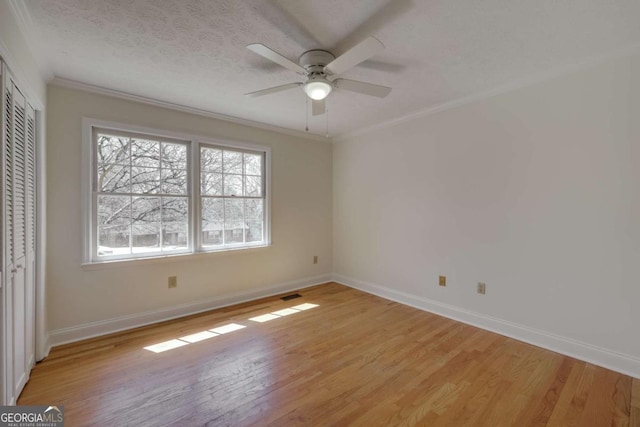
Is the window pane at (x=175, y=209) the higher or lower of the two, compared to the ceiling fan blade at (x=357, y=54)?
lower

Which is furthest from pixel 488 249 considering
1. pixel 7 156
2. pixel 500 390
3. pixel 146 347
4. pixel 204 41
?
pixel 7 156

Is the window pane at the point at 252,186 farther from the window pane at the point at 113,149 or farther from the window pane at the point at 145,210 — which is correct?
the window pane at the point at 113,149

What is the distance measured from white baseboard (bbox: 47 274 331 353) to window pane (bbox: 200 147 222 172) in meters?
1.64

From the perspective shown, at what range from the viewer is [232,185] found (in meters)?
3.65

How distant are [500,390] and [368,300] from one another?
192cm

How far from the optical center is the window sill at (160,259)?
2.69 m

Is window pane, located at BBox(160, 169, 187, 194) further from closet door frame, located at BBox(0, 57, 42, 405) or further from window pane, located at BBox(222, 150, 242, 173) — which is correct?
closet door frame, located at BBox(0, 57, 42, 405)

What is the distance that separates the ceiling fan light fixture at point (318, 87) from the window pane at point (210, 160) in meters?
1.87

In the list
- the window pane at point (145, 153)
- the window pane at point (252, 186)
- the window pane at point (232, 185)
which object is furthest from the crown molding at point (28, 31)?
the window pane at point (252, 186)

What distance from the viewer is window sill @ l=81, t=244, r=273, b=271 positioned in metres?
2.69

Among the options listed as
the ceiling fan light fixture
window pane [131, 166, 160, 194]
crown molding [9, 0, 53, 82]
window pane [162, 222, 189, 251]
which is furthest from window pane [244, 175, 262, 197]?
crown molding [9, 0, 53, 82]

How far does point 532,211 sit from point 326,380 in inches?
93.7

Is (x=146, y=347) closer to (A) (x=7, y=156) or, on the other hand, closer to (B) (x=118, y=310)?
(B) (x=118, y=310)

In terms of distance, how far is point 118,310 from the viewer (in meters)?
2.81
